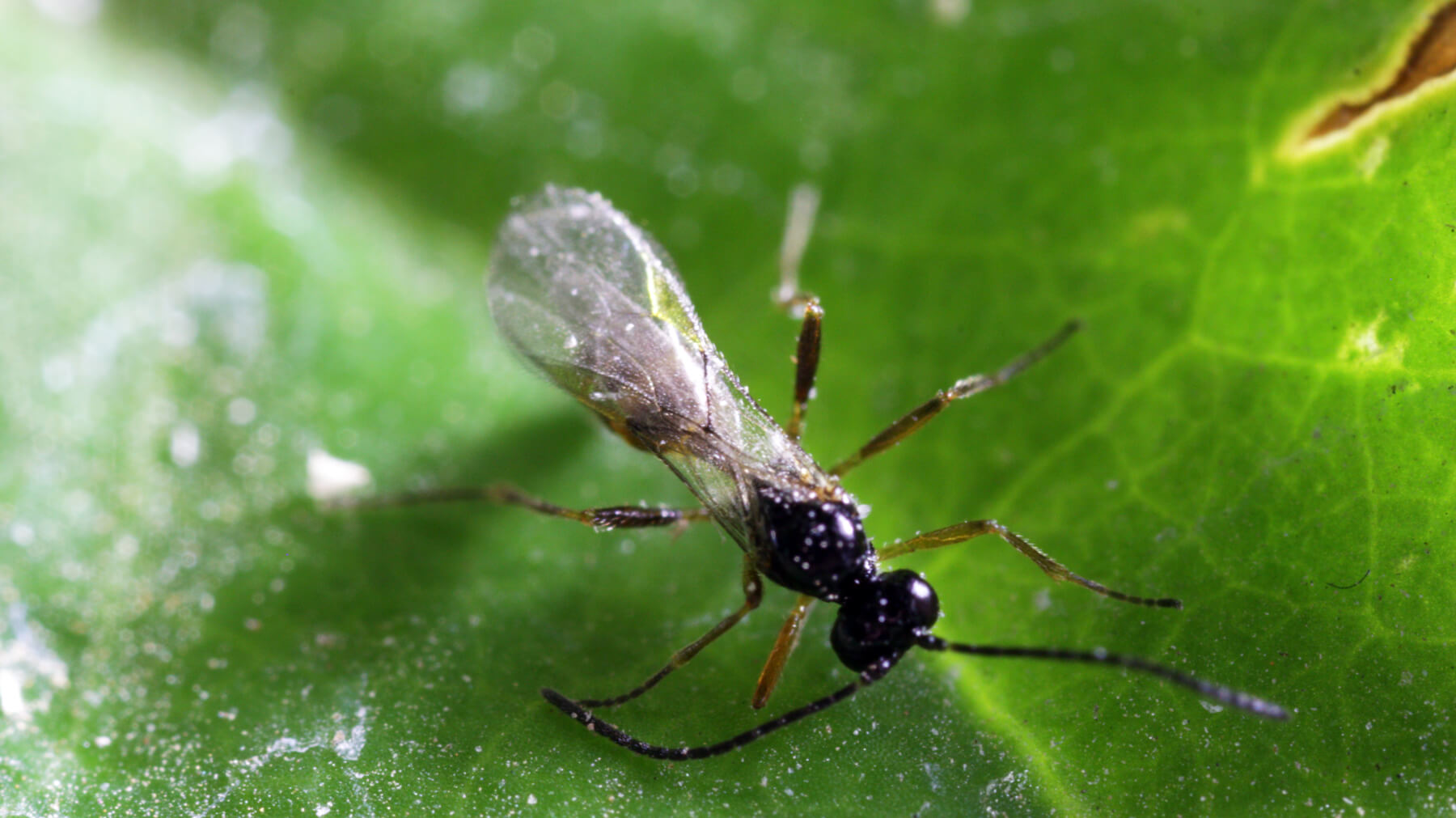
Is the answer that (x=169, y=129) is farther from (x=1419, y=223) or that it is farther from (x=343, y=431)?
(x=1419, y=223)

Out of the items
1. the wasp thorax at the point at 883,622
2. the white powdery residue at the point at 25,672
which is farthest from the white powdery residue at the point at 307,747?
the wasp thorax at the point at 883,622

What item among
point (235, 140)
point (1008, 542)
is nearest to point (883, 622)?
point (1008, 542)

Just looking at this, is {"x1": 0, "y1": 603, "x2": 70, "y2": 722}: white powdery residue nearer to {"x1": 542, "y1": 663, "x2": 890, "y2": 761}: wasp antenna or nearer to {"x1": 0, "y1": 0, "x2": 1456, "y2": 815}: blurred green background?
{"x1": 0, "y1": 0, "x2": 1456, "y2": 815}: blurred green background

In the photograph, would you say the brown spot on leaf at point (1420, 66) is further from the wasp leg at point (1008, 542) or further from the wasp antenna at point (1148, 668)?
the wasp antenna at point (1148, 668)

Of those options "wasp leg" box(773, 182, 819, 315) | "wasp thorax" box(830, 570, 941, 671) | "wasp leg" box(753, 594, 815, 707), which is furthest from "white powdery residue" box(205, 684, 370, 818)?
"wasp leg" box(773, 182, 819, 315)

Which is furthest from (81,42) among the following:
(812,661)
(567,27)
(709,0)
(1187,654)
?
(1187,654)
